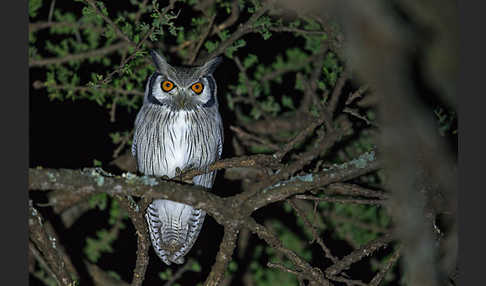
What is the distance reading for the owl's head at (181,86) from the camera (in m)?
2.61

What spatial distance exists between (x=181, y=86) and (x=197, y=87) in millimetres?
107

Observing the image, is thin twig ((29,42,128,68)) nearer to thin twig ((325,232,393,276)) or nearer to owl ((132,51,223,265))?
owl ((132,51,223,265))

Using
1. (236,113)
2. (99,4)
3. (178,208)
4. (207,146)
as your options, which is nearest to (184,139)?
(207,146)

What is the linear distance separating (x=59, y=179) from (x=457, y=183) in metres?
1.26

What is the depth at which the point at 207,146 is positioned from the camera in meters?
2.80

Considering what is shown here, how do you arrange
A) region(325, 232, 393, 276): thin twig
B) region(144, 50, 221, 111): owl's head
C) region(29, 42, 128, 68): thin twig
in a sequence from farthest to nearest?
region(29, 42, 128, 68): thin twig < region(144, 50, 221, 111): owl's head < region(325, 232, 393, 276): thin twig

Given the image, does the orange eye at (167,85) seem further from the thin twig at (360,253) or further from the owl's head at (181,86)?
the thin twig at (360,253)

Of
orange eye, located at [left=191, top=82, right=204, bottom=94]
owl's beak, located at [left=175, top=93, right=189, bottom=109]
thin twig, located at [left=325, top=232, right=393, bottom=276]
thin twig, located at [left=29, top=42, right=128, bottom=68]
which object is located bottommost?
thin twig, located at [left=325, top=232, right=393, bottom=276]

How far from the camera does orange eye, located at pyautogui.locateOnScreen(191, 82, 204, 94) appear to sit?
2.69 m

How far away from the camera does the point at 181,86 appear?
2635 millimetres

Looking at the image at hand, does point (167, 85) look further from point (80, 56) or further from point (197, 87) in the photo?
point (80, 56)

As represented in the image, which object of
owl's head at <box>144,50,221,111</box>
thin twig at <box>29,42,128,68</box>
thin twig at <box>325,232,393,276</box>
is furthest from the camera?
thin twig at <box>29,42,128,68</box>

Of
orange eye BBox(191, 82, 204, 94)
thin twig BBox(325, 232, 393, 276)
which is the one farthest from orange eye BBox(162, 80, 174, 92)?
thin twig BBox(325, 232, 393, 276)

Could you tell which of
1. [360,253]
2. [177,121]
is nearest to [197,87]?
[177,121]
